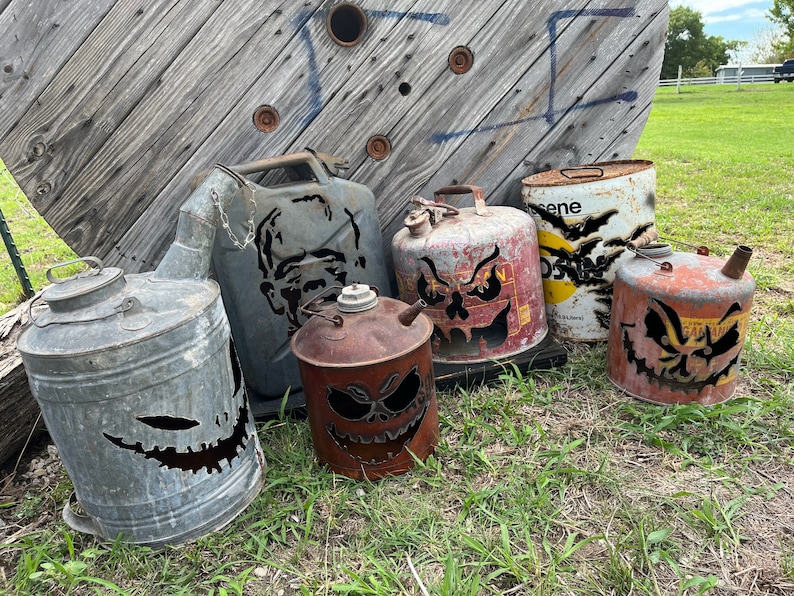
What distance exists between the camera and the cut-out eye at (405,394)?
7.57ft

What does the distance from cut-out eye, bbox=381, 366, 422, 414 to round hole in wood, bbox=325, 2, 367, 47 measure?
1.94m

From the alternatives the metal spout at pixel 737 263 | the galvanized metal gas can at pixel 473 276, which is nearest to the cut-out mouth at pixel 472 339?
the galvanized metal gas can at pixel 473 276

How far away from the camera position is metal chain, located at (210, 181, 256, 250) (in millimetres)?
2311

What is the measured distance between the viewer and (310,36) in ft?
9.90

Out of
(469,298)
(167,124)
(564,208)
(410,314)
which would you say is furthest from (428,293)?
(167,124)

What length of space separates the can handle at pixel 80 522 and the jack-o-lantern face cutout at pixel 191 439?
0.45 m

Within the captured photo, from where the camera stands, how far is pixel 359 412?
230 centimetres

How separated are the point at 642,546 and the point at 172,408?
1770 millimetres

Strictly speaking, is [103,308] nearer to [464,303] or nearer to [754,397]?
[464,303]

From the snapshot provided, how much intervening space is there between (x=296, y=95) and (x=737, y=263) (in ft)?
7.87

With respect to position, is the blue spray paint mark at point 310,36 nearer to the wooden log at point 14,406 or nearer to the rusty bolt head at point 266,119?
the rusty bolt head at point 266,119

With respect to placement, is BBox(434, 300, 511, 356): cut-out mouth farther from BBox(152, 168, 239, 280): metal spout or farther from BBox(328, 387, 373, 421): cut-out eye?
BBox(152, 168, 239, 280): metal spout

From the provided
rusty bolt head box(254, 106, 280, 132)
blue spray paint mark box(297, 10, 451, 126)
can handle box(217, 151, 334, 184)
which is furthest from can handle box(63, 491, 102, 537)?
blue spray paint mark box(297, 10, 451, 126)

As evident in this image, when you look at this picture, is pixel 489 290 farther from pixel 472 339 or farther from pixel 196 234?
pixel 196 234
